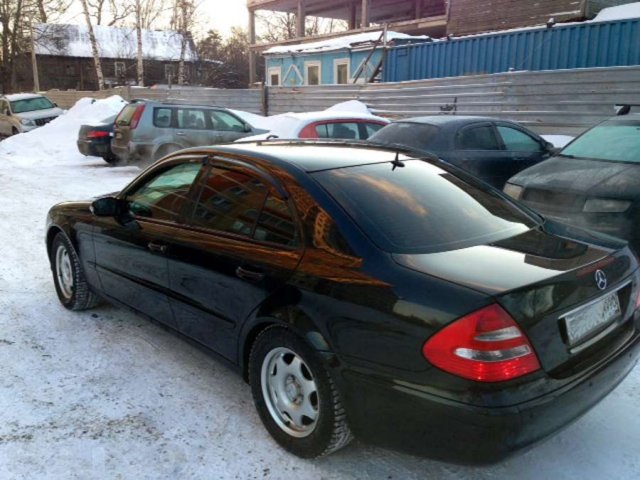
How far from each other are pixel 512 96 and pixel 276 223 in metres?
10.8

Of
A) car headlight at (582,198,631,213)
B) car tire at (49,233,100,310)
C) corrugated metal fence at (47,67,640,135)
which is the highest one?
corrugated metal fence at (47,67,640,135)

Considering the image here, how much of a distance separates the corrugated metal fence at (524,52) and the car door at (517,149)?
6.49 m

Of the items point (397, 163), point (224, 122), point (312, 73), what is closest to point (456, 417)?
point (397, 163)

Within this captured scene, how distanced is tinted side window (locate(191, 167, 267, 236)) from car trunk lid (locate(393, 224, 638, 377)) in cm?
93

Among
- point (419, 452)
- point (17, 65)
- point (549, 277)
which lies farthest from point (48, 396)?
point (17, 65)

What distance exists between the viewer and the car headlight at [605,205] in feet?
16.5

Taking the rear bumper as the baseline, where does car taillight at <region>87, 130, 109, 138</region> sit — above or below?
above

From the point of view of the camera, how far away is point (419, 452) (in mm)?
2258

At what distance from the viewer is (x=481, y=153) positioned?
7473 millimetres

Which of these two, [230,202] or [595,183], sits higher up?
[230,202]

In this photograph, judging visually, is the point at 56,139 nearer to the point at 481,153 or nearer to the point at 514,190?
the point at 481,153

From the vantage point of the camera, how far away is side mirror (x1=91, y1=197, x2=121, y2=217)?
12.6 ft

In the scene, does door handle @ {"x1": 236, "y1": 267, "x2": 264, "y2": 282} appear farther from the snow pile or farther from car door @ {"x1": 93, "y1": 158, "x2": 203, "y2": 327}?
the snow pile

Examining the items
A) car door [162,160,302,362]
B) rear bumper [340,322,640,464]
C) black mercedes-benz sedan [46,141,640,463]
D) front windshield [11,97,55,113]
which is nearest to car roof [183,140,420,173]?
black mercedes-benz sedan [46,141,640,463]
